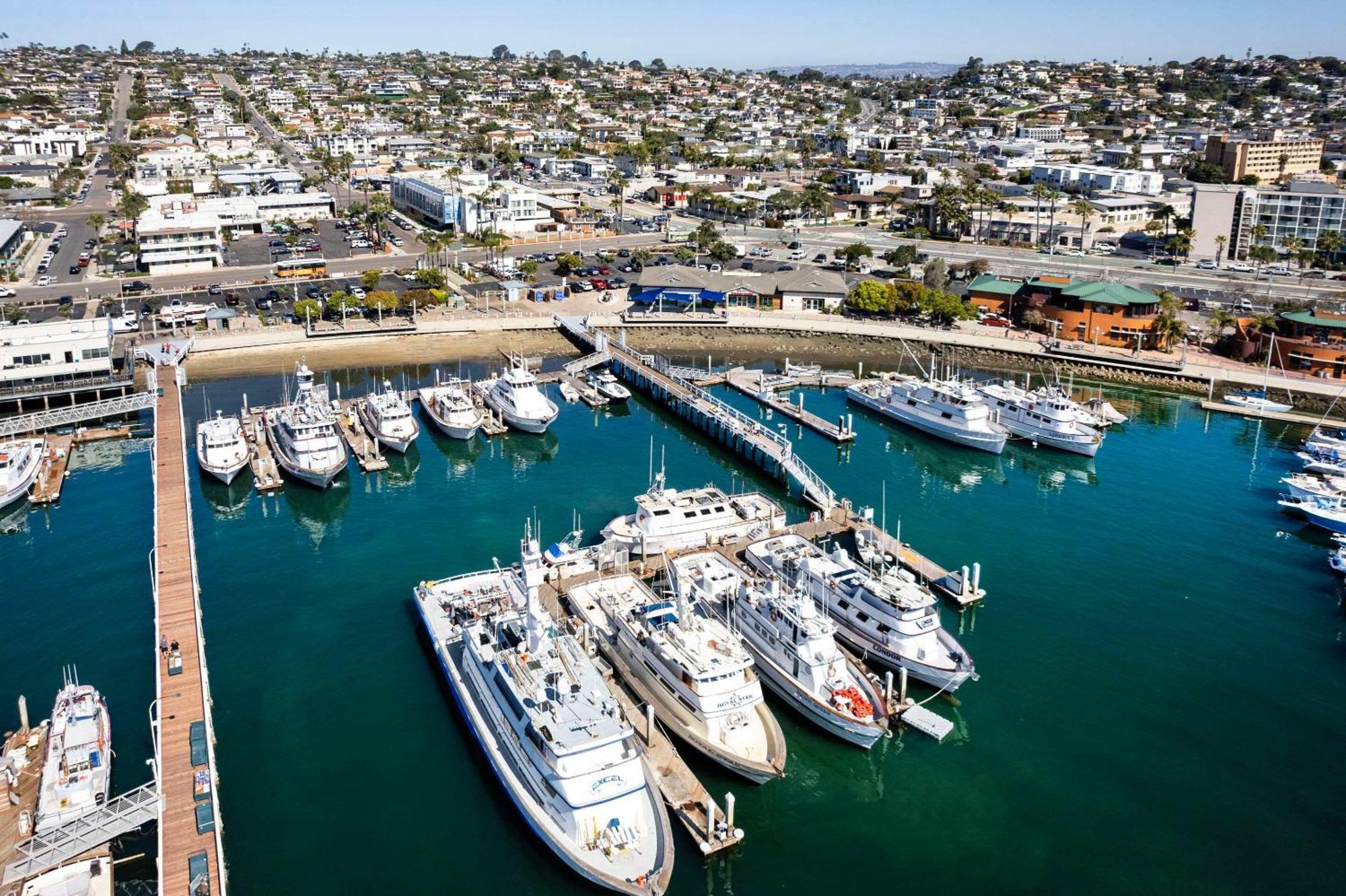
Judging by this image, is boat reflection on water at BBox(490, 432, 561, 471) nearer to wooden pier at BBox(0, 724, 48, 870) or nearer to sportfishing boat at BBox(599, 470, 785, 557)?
sportfishing boat at BBox(599, 470, 785, 557)

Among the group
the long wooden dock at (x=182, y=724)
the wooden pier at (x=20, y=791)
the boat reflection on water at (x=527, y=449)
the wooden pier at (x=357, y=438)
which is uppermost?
the wooden pier at (x=357, y=438)

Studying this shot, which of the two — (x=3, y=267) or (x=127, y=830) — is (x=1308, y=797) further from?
(x=3, y=267)

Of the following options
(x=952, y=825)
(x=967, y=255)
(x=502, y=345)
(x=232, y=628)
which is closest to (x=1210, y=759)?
(x=952, y=825)

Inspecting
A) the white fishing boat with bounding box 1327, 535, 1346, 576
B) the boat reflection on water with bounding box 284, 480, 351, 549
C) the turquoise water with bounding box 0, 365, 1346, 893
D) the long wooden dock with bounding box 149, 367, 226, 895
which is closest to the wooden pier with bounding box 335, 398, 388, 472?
the turquoise water with bounding box 0, 365, 1346, 893

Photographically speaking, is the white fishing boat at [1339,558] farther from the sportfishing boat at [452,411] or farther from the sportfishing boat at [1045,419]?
the sportfishing boat at [452,411]

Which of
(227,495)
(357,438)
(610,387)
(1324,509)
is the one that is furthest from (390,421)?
(1324,509)

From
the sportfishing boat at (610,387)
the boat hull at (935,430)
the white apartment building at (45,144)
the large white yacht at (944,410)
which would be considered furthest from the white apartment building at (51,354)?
the white apartment building at (45,144)
